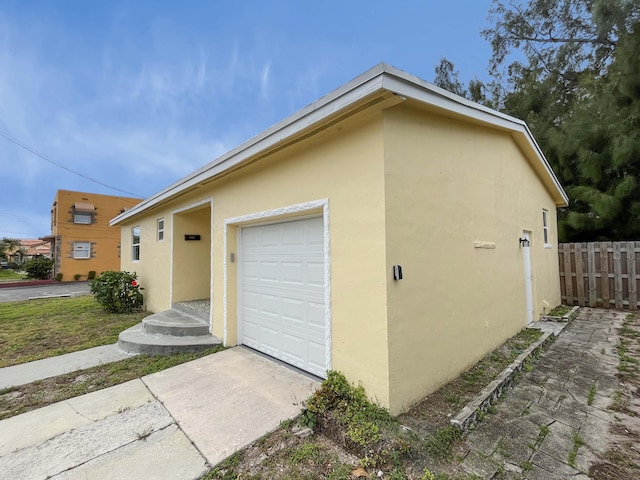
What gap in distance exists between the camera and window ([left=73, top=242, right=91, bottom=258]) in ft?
73.0

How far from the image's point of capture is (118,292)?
28.3 ft

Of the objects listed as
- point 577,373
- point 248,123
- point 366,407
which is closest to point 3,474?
point 366,407

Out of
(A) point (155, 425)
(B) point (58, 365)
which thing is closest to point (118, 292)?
(B) point (58, 365)

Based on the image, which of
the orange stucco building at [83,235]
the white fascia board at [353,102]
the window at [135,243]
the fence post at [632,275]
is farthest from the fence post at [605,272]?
the orange stucco building at [83,235]

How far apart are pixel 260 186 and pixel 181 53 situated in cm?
1203

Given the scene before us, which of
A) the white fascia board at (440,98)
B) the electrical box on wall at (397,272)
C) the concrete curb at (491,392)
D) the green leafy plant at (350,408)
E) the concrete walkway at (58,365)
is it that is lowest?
the concrete walkway at (58,365)

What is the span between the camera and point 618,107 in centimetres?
812

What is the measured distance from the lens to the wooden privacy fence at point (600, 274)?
306 inches

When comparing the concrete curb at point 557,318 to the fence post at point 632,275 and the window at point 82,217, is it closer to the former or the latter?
the fence post at point 632,275

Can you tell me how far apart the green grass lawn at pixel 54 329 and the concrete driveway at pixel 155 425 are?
2.74 m

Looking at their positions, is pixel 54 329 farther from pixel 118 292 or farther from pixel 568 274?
pixel 568 274

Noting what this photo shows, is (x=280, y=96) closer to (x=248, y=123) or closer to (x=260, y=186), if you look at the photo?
(x=248, y=123)

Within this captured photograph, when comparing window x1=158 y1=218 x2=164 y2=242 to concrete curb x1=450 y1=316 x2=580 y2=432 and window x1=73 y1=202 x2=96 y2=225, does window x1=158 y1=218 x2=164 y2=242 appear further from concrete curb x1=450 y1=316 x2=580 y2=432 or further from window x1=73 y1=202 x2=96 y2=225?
window x1=73 y1=202 x2=96 y2=225

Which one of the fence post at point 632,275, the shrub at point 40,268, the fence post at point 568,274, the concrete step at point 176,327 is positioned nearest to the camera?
the concrete step at point 176,327
